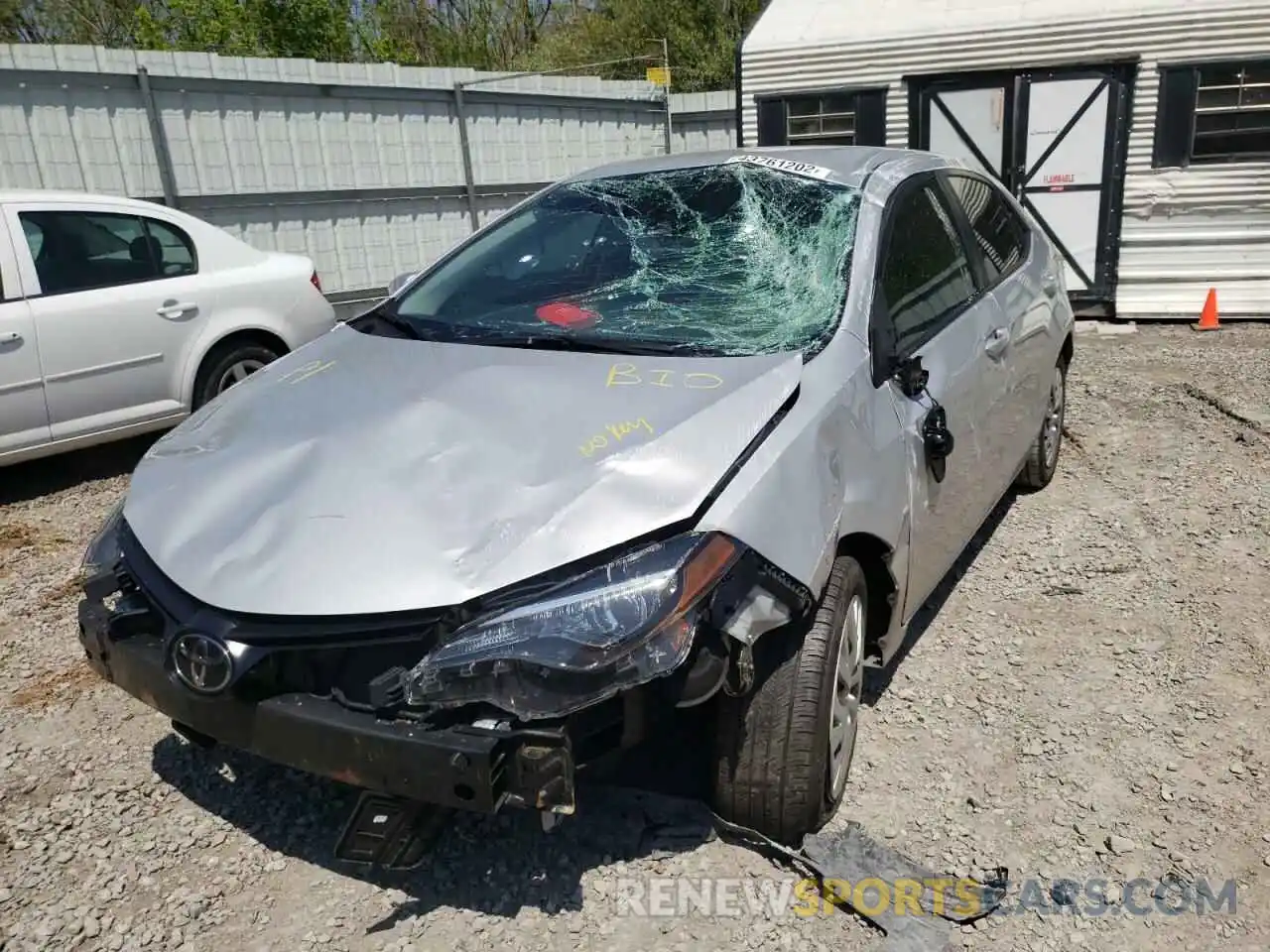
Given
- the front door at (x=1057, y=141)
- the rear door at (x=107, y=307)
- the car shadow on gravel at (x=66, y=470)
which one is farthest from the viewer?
the front door at (x=1057, y=141)

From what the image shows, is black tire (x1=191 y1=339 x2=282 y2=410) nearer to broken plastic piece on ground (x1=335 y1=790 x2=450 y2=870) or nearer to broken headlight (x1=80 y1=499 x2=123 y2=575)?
broken headlight (x1=80 y1=499 x2=123 y2=575)

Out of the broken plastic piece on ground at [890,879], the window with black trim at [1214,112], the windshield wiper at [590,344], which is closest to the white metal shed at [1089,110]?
the window with black trim at [1214,112]

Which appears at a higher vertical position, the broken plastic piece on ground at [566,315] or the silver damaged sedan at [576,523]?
the broken plastic piece on ground at [566,315]

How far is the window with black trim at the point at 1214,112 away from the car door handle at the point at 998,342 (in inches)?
253

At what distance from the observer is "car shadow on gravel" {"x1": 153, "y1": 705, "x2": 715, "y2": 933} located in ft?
8.14

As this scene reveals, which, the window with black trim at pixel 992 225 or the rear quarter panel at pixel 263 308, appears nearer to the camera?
the window with black trim at pixel 992 225

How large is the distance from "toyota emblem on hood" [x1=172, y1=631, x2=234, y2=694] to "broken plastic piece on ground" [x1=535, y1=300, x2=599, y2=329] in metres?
1.37

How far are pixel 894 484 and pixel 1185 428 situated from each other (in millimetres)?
4041

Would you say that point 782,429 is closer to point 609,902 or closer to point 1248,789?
point 609,902

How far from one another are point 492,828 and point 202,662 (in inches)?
36.0

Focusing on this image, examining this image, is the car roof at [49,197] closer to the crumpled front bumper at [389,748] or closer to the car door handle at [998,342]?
the crumpled front bumper at [389,748]

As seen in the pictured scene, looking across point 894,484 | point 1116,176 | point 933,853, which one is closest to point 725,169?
point 894,484

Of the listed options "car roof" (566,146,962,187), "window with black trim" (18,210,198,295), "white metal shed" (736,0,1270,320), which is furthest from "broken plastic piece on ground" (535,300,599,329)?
"white metal shed" (736,0,1270,320)

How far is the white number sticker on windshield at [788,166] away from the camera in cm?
342
